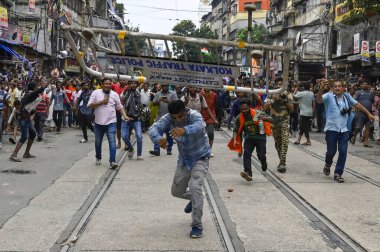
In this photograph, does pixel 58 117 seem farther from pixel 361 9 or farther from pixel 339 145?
pixel 339 145

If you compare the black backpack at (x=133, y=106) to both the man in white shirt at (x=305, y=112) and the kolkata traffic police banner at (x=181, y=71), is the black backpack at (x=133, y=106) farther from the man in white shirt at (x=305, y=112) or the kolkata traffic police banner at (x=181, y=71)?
the kolkata traffic police banner at (x=181, y=71)

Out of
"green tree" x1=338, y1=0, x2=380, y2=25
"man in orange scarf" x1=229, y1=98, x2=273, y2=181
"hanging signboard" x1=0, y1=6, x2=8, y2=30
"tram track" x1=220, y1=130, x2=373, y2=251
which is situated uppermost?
"hanging signboard" x1=0, y1=6, x2=8, y2=30

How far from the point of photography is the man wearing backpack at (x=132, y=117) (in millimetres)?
12105

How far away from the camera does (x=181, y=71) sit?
6.60 metres

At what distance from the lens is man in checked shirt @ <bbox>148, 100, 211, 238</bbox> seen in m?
6.02

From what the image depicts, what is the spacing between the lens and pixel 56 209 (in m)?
7.31

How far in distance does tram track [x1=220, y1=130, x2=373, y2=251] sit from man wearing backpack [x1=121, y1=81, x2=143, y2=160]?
3.37m

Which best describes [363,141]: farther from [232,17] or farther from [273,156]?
[232,17]

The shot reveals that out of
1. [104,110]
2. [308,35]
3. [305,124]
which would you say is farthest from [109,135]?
[308,35]

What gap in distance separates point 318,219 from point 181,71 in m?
2.48

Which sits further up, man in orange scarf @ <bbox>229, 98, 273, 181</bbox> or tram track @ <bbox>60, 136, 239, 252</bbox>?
man in orange scarf @ <bbox>229, 98, 273, 181</bbox>

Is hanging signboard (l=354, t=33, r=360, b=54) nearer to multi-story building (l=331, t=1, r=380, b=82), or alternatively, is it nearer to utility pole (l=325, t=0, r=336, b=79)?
multi-story building (l=331, t=1, r=380, b=82)

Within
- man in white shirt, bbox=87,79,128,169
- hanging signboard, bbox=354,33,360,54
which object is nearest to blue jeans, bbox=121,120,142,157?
man in white shirt, bbox=87,79,128,169

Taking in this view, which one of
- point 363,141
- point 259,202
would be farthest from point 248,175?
point 363,141
